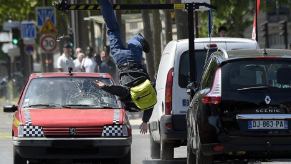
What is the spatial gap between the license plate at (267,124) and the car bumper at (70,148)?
2750 mm

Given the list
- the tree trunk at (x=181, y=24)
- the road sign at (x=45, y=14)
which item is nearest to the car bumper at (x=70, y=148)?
the tree trunk at (x=181, y=24)

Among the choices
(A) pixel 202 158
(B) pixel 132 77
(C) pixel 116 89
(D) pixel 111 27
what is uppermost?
(D) pixel 111 27

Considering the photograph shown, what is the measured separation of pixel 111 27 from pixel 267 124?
4418 mm

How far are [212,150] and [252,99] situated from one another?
29.3 inches

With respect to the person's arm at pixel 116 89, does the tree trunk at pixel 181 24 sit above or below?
below

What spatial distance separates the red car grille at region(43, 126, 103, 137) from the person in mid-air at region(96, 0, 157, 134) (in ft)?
1.86

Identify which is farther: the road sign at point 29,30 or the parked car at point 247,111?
the road sign at point 29,30

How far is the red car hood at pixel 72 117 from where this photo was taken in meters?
15.2

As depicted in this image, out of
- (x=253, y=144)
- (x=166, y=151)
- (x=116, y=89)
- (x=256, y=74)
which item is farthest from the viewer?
(x=166, y=151)

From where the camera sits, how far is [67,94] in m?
16.4

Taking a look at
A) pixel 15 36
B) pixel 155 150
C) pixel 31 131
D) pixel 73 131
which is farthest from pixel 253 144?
pixel 15 36

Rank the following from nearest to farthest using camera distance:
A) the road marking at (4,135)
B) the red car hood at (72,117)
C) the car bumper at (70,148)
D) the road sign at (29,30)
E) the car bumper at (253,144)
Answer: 1. the car bumper at (253,144)
2. the car bumper at (70,148)
3. the red car hood at (72,117)
4. the road marking at (4,135)
5. the road sign at (29,30)

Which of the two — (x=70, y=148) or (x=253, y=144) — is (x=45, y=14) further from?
(x=253, y=144)

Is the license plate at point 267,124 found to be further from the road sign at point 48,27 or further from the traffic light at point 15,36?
the traffic light at point 15,36
